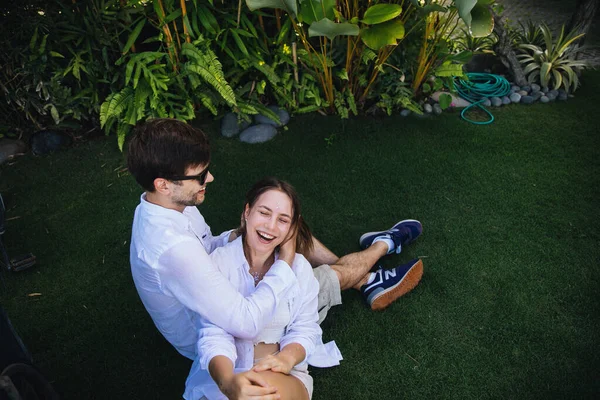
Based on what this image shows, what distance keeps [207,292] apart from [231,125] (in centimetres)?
306

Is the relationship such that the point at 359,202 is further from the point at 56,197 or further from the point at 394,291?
the point at 56,197

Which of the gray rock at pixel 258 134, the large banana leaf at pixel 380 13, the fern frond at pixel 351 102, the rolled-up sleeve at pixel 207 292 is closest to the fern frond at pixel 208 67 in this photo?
the gray rock at pixel 258 134

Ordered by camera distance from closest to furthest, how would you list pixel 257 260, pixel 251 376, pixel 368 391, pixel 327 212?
pixel 251 376 < pixel 257 260 < pixel 368 391 < pixel 327 212

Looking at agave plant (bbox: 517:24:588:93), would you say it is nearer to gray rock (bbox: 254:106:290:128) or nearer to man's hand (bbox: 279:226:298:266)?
gray rock (bbox: 254:106:290:128)

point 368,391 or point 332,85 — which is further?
point 332,85

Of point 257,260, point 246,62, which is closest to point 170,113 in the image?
point 246,62

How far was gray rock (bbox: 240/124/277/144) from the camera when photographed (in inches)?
173

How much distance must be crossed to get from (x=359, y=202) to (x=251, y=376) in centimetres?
219

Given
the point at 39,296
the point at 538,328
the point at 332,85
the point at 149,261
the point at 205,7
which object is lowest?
the point at 39,296

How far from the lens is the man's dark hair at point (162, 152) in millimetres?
1854

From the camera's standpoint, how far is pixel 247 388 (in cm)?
162

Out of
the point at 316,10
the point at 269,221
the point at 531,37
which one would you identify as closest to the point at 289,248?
the point at 269,221

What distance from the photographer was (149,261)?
1.76 meters

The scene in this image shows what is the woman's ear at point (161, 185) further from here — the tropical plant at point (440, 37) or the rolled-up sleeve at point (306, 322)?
the tropical plant at point (440, 37)
